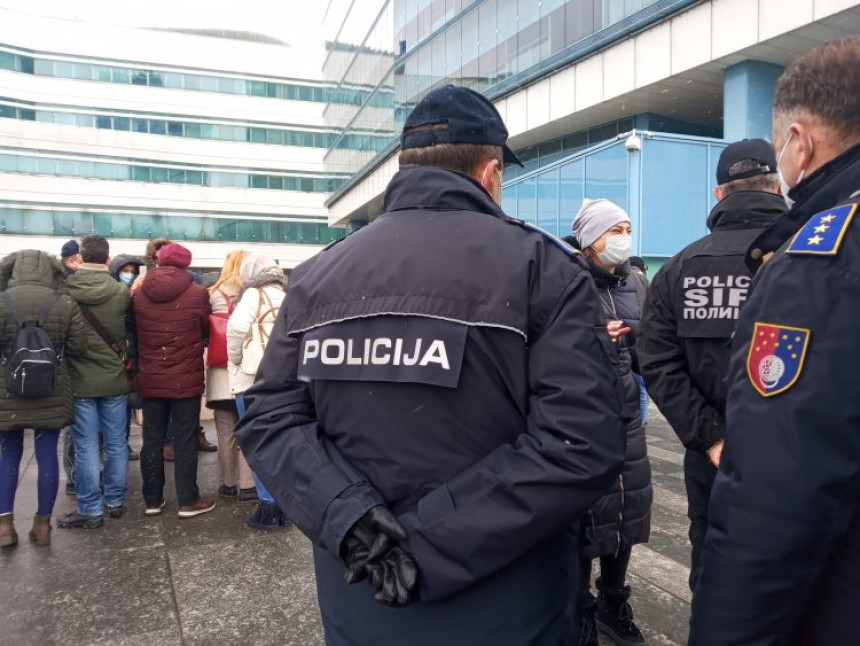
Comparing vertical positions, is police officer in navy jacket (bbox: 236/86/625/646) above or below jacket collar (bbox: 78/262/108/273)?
below

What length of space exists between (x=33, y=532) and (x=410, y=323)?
4109 mm

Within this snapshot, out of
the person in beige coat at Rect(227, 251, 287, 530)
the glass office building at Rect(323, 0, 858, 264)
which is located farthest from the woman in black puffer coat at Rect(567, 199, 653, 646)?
the glass office building at Rect(323, 0, 858, 264)

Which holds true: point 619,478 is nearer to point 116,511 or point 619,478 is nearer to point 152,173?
point 116,511

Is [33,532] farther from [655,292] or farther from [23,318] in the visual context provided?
[655,292]

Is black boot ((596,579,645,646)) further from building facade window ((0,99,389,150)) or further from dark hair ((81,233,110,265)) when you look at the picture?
building facade window ((0,99,389,150))

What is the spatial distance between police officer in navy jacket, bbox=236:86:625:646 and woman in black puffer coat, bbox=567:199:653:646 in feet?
3.46

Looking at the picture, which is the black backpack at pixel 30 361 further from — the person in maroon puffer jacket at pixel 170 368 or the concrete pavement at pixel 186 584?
the concrete pavement at pixel 186 584

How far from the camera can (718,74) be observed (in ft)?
38.9

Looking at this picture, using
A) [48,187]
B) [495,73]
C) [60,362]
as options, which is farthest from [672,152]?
[48,187]

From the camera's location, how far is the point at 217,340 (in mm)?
4945

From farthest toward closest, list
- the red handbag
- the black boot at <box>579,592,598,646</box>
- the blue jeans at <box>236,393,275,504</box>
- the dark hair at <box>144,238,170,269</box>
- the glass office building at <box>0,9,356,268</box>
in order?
the glass office building at <box>0,9,356,268</box>, the dark hair at <box>144,238,170,269</box>, the red handbag, the blue jeans at <box>236,393,275,504</box>, the black boot at <box>579,592,598,646</box>

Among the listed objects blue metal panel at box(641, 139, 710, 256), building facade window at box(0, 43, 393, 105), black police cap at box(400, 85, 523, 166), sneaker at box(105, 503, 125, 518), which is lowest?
sneaker at box(105, 503, 125, 518)

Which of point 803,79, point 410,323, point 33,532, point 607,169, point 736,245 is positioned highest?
point 607,169

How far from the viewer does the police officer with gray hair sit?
252 centimetres
